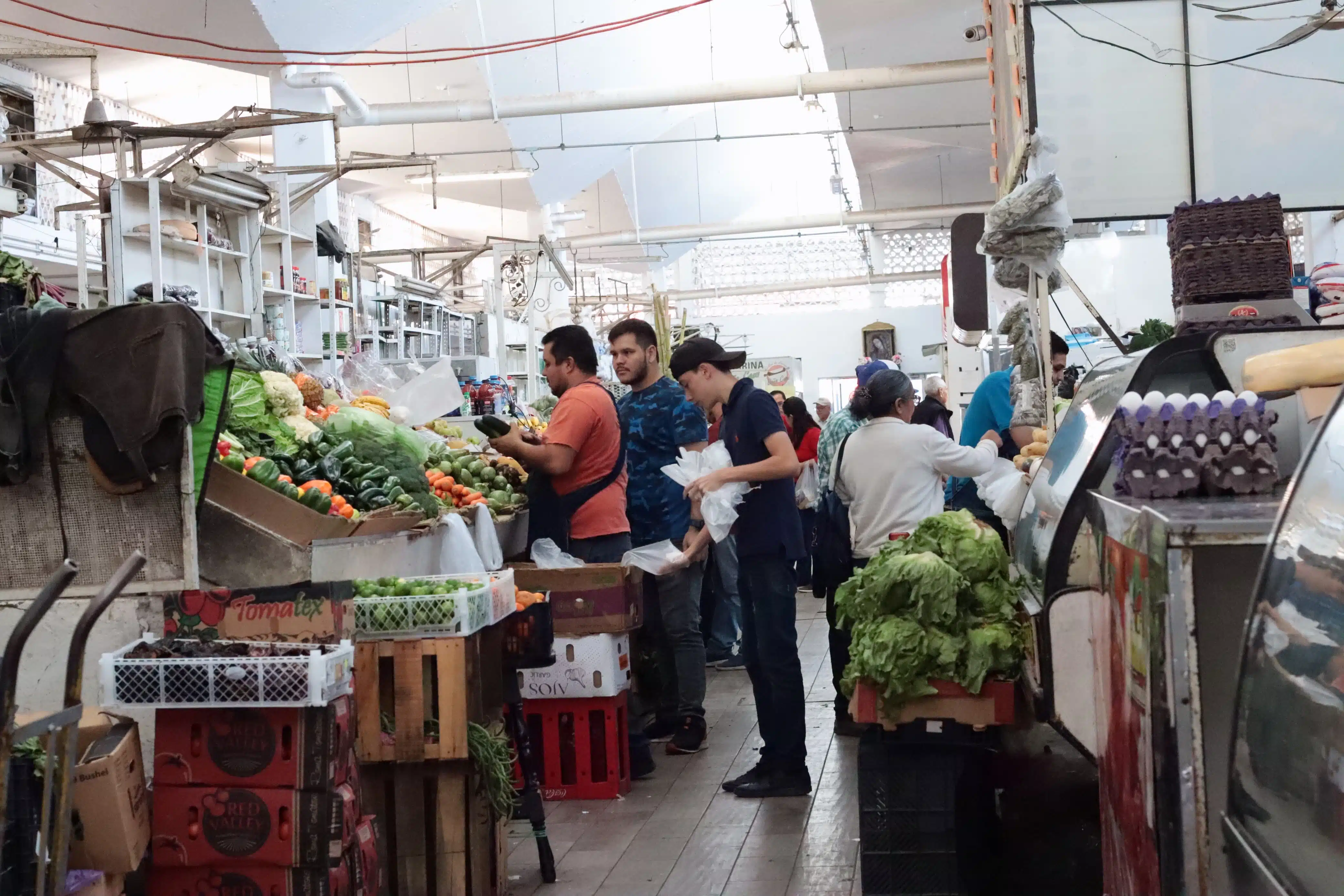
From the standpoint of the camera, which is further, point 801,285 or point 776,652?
point 801,285

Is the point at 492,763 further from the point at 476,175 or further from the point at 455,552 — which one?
the point at 476,175

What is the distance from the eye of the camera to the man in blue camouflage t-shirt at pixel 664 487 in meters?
5.51

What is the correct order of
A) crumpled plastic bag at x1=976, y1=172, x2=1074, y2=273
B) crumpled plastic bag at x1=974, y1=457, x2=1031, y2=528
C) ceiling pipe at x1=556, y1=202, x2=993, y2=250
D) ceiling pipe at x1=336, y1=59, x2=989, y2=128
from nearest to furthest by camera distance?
1. crumpled plastic bag at x1=974, y1=457, x2=1031, y2=528
2. crumpled plastic bag at x1=976, y1=172, x2=1074, y2=273
3. ceiling pipe at x1=336, y1=59, x2=989, y2=128
4. ceiling pipe at x1=556, y1=202, x2=993, y2=250

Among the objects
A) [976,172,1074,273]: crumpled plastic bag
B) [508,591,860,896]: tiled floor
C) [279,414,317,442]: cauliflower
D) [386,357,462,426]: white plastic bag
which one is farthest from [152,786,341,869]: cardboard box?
[386,357,462,426]: white plastic bag

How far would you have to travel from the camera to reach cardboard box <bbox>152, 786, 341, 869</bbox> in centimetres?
302

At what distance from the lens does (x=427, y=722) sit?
3641 millimetres

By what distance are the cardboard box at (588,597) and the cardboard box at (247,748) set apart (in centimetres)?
194

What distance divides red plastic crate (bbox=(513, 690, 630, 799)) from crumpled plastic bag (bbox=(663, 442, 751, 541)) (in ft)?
2.61

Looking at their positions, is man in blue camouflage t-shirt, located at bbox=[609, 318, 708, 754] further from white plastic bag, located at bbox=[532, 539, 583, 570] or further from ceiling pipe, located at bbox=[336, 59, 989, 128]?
ceiling pipe, located at bbox=[336, 59, 989, 128]

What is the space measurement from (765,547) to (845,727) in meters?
1.59

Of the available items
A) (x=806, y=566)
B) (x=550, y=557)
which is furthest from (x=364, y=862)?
(x=806, y=566)

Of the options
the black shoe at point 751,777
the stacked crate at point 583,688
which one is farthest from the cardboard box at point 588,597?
the black shoe at point 751,777

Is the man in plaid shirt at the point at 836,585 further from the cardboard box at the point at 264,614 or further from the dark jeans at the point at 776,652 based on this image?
the cardboard box at the point at 264,614

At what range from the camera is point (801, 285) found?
29.6 m
